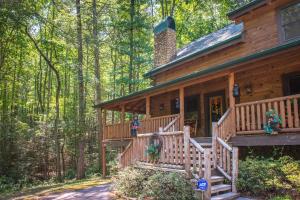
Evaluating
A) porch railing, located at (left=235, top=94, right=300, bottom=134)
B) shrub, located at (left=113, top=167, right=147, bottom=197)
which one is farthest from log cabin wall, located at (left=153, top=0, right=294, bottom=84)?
shrub, located at (left=113, top=167, right=147, bottom=197)

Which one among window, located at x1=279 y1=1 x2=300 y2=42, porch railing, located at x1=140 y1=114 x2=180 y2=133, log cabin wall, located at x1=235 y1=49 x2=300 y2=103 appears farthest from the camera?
porch railing, located at x1=140 y1=114 x2=180 y2=133

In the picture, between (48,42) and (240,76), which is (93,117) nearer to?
(48,42)

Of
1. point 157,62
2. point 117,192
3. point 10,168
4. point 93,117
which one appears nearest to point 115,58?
point 93,117

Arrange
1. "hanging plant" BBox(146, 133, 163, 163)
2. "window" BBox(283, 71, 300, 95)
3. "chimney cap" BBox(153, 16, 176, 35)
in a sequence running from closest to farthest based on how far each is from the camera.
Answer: "hanging plant" BBox(146, 133, 163, 163) → "window" BBox(283, 71, 300, 95) → "chimney cap" BBox(153, 16, 176, 35)

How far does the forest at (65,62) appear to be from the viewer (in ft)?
63.2

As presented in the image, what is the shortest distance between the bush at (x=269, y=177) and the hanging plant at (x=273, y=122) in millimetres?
825

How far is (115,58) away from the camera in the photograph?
30125 mm

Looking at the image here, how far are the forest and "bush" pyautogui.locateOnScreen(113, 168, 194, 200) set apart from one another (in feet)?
32.4

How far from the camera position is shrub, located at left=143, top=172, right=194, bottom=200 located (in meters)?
7.14

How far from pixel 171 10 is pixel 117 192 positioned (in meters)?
23.9

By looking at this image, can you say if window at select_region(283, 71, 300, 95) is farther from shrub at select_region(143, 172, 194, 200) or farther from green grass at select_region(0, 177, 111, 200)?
green grass at select_region(0, 177, 111, 200)

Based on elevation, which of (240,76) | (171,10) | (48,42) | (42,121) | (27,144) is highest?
(171,10)

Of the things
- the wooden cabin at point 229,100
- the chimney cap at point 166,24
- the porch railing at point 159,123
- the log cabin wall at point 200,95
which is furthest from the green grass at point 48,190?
the chimney cap at point 166,24

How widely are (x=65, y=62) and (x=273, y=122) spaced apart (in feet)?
53.5
